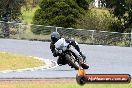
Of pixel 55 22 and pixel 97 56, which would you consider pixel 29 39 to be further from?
pixel 97 56

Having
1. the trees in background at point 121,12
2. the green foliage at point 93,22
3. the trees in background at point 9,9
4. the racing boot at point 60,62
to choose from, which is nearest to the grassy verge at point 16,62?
the racing boot at point 60,62

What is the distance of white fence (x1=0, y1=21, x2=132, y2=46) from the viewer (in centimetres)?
3553

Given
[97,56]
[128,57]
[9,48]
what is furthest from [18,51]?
[128,57]

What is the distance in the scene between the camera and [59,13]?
139ft

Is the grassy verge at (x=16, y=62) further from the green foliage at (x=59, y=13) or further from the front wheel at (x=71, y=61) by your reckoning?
the green foliage at (x=59, y=13)

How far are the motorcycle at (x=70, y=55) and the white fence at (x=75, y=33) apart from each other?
98.2ft

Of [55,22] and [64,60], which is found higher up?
[64,60]

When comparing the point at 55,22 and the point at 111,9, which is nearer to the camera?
the point at 55,22

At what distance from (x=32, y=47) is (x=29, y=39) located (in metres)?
5.02

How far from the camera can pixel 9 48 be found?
2995cm

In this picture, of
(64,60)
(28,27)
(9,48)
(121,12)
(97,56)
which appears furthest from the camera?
(121,12)

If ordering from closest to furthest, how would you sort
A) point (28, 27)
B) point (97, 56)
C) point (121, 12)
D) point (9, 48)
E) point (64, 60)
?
point (64, 60)
point (97, 56)
point (9, 48)
point (28, 27)
point (121, 12)

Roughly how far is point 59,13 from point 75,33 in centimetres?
751

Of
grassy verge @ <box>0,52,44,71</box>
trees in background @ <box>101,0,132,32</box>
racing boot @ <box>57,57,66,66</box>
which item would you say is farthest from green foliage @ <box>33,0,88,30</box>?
racing boot @ <box>57,57,66,66</box>
